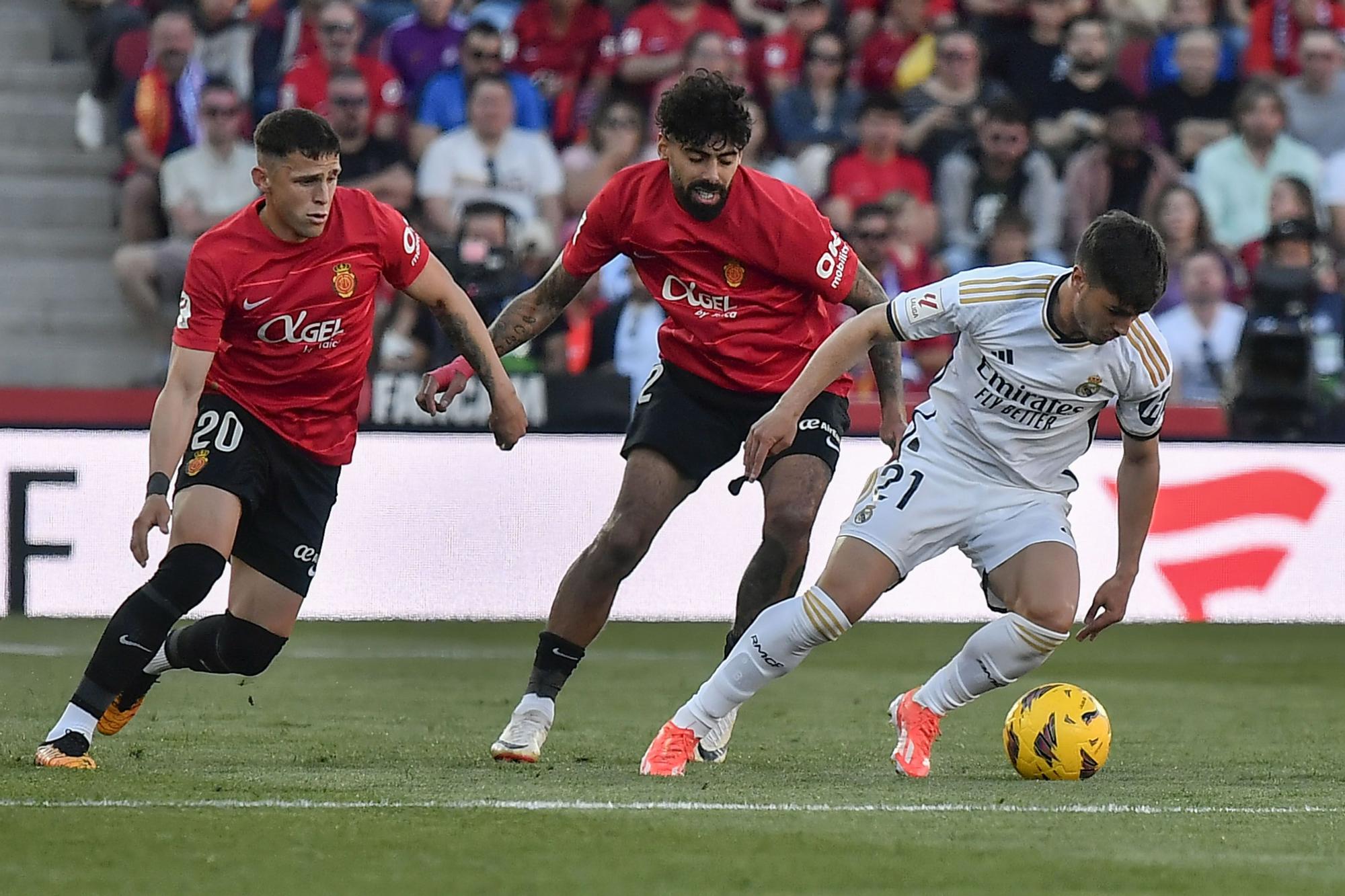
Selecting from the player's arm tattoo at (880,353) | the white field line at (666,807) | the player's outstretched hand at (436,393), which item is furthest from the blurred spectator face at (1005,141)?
the white field line at (666,807)

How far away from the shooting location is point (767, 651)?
6.21m

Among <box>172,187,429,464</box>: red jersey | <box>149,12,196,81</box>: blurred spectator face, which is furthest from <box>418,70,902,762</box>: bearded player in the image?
<box>149,12,196,81</box>: blurred spectator face

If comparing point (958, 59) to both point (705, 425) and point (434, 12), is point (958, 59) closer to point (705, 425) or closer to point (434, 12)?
point (434, 12)

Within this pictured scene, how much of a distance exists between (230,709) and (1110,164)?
892 centimetres

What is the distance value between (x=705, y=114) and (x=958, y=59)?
9319 millimetres

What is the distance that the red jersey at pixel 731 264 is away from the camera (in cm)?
675

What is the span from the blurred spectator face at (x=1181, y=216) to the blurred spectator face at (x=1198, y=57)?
1.51 m

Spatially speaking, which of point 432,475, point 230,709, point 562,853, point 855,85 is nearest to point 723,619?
point 432,475

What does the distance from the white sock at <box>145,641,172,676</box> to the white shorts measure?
2137 mm

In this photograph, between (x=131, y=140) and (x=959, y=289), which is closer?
(x=959, y=289)

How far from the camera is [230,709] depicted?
8141mm

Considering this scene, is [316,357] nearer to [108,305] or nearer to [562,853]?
[562,853]

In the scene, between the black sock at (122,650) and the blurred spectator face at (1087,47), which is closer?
the black sock at (122,650)

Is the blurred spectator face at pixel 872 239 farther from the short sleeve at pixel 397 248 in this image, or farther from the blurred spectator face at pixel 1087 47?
the short sleeve at pixel 397 248
